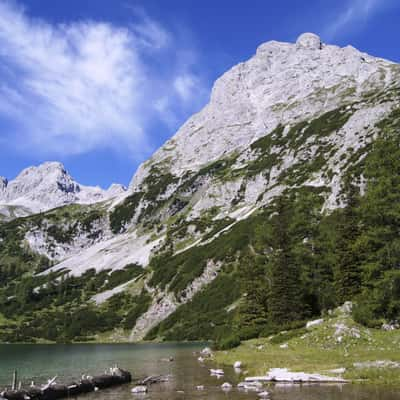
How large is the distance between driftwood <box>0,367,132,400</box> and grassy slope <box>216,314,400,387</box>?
36.1 feet

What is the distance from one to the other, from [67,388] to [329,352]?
22.2m

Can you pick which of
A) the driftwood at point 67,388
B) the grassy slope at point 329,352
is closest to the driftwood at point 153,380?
the driftwood at point 67,388

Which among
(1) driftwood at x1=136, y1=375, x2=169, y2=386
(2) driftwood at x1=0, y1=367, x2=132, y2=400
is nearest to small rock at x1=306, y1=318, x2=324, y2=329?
(1) driftwood at x1=136, y1=375, x2=169, y2=386

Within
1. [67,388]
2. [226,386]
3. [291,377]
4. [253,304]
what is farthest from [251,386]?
[253,304]

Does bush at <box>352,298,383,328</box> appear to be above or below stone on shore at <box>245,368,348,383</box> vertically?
above

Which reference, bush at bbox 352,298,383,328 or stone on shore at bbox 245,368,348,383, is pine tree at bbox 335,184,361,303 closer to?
bush at bbox 352,298,383,328

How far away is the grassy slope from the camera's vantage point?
3162 cm

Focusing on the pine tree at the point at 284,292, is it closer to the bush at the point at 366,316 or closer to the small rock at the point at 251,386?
the bush at the point at 366,316

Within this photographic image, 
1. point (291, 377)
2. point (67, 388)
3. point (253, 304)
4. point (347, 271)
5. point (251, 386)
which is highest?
point (347, 271)

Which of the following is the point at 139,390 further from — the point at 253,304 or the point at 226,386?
the point at 253,304

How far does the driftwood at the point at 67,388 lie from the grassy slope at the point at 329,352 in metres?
11.0

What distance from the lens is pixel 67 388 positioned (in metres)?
31.8

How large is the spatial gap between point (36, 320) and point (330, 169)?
135 m

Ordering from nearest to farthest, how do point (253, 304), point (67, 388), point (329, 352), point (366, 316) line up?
1. point (67, 388)
2. point (329, 352)
3. point (366, 316)
4. point (253, 304)
